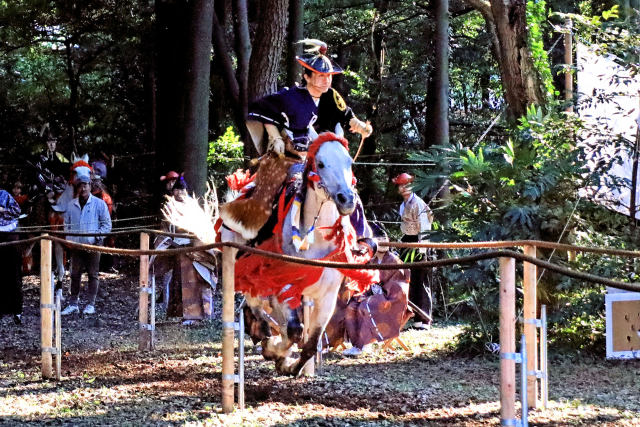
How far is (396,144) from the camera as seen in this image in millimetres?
23938

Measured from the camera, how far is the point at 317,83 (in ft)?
29.3

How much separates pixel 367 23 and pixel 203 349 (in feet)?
45.9

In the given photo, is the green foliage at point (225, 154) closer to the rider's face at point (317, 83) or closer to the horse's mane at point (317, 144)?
the rider's face at point (317, 83)

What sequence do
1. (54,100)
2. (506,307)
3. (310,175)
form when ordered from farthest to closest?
(54,100) → (310,175) → (506,307)

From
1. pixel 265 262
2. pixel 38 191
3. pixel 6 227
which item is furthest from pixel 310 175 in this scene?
pixel 38 191

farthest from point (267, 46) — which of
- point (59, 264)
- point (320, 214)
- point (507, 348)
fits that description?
point (507, 348)

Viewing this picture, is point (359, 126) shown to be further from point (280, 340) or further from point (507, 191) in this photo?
point (507, 191)

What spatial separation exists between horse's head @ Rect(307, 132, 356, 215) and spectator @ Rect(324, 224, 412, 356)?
102 inches

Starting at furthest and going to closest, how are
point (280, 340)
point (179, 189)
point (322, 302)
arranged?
1. point (179, 189)
2. point (280, 340)
3. point (322, 302)

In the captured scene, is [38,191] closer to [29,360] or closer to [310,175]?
[29,360]

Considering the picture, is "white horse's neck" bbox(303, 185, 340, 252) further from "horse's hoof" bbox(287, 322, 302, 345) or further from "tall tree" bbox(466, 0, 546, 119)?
"tall tree" bbox(466, 0, 546, 119)

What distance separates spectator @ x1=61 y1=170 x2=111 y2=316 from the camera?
1478cm

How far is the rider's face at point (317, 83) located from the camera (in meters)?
8.90

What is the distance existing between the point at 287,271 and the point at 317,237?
35cm
